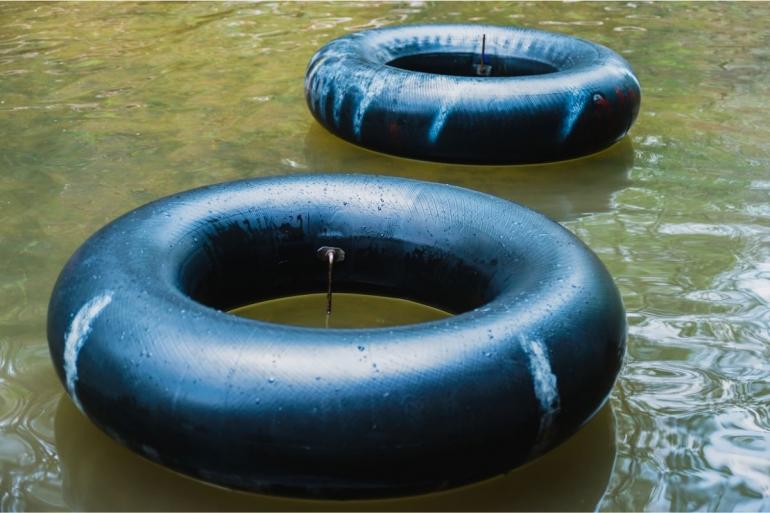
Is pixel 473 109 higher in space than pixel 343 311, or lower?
higher

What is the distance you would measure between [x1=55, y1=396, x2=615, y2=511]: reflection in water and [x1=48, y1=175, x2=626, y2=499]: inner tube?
71 millimetres

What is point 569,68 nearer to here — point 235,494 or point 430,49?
point 430,49

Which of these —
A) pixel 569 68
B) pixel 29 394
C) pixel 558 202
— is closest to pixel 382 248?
pixel 29 394

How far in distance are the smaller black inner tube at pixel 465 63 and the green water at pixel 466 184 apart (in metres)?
0.53

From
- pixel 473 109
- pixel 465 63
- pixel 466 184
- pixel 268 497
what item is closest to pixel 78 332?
pixel 268 497

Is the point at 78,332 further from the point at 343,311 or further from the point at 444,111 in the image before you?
the point at 444,111

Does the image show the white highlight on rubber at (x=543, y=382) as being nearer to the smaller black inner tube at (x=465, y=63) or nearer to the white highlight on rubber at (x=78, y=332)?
the white highlight on rubber at (x=78, y=332)

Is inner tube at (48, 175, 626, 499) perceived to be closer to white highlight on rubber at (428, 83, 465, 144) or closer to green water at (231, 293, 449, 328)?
green water at (231, 293, 449, 328)

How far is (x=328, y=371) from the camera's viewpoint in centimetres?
179

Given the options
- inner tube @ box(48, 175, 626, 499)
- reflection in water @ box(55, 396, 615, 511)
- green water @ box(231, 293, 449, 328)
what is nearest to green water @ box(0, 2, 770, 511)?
reflection in water @ box(55, 396, 615, 511)

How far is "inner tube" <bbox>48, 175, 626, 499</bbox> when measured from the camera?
5.84 ft

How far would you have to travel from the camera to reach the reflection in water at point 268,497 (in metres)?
1.91

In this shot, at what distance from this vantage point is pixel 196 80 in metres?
4.70

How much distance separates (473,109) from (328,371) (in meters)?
1.97
